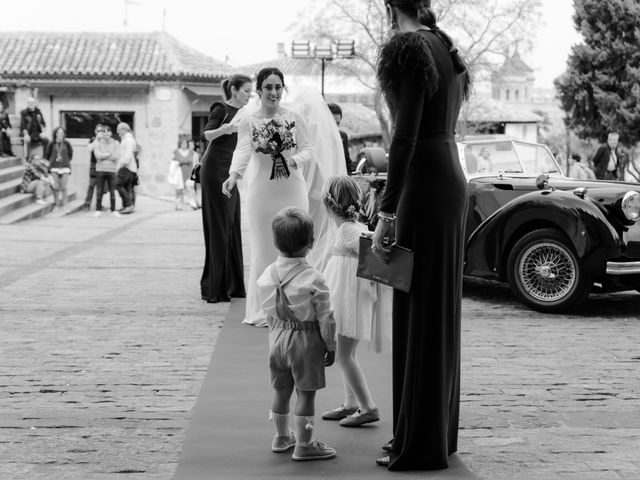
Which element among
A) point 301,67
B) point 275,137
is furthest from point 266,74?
point 301,67

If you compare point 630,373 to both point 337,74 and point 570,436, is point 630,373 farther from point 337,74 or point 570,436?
point 337,74

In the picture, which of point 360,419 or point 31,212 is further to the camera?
point 31,212

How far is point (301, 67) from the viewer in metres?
64.1

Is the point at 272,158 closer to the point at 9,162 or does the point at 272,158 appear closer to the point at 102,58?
the point at 9,162

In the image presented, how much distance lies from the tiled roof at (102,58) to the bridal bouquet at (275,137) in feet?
88.7

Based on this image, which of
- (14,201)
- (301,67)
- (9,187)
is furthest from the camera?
(301,67)

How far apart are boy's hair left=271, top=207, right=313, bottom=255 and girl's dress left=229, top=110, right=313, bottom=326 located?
11.7ft

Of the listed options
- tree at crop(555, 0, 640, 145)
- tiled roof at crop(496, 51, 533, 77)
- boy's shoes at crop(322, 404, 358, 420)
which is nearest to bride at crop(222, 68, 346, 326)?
boy's shoes at crop(322, 404, 358, 420)

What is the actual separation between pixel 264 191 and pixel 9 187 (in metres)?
15.1

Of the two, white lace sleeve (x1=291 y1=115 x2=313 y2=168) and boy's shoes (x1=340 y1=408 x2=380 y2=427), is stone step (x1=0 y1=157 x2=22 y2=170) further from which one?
boy's shoes (x1=340 y1=408 x2=380 y2=427)

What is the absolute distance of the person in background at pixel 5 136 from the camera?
23875mm

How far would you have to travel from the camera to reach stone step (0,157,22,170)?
23.0 metres

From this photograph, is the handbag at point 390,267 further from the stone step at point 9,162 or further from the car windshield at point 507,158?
the stone step at point 9,162

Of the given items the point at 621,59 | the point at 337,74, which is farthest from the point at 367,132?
the point at 621,59
